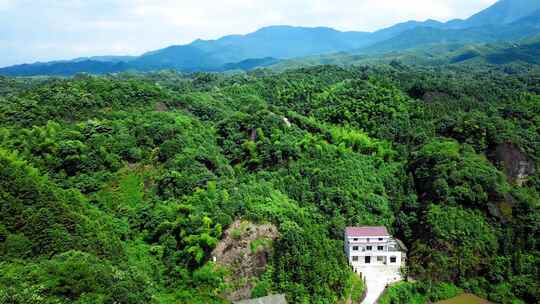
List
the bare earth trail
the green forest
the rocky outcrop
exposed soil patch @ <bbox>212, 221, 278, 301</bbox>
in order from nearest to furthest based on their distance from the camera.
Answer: the green forest < exposed soil patch @ <bbox>212, 221, 278, 301</bbox> < the bare earth trail < the rocky outcrop

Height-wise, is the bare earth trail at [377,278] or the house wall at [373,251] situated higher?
the house wall at [373,251]

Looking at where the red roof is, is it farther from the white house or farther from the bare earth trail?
the bare earth trail

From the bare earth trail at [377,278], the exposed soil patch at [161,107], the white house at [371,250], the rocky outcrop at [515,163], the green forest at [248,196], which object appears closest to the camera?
the green forest at [248,196]

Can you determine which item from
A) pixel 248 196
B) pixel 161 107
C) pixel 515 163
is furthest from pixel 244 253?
pixel 515 163

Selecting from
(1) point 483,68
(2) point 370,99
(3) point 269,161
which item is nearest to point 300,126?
(3) point 269,161

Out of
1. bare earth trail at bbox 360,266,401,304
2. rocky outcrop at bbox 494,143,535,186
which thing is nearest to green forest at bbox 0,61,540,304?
rocky outcrop at bbox 494,143,535,186

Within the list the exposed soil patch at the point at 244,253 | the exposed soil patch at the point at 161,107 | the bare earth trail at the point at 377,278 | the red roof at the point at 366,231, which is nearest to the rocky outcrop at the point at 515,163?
the red roof at the point at 366,231

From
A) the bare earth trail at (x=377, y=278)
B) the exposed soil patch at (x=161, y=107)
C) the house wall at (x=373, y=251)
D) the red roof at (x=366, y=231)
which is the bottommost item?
the bare earth trail at (x=377, y=278)

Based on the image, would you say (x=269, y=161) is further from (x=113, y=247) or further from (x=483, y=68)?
(x=483, y=68)

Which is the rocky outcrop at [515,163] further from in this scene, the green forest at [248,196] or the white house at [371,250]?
the white house at [371,250]

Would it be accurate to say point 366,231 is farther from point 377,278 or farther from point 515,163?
point 515,163
